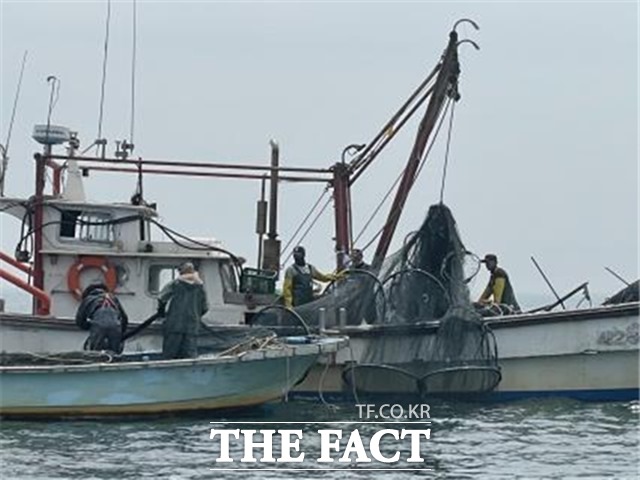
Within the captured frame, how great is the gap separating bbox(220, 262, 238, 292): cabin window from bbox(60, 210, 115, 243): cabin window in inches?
59.1

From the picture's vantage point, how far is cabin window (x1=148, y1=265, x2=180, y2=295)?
19.2 m

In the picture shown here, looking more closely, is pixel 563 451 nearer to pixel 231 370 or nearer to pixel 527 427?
pixel 527 427

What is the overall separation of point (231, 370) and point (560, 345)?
3.88 m

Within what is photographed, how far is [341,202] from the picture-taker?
20.3m

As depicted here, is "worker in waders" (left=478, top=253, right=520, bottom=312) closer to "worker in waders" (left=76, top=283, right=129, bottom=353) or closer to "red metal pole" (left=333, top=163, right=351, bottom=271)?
"red metal pole" (left=333, top=163, right=351, bottom=271)

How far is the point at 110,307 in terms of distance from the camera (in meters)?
16.6

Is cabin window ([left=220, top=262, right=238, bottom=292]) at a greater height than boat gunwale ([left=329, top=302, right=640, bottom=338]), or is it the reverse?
cabin window ([left=220, top=262, right=238, bottom=292])

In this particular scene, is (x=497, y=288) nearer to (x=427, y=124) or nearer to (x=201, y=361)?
(x=427, y=124)

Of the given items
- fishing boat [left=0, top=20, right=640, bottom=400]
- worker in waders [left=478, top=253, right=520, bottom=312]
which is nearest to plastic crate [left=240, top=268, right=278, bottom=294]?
fishing boat [left=0, top=20, right=640, bottom=400]

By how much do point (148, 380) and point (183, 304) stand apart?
949mm

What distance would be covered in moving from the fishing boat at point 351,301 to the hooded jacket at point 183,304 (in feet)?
4.98

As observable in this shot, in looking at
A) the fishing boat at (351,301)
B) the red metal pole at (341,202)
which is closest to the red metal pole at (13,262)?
the fishing boat at (351,301)

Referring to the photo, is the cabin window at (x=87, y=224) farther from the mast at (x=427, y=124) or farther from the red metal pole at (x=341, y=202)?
the mast at (x=427, y=124)

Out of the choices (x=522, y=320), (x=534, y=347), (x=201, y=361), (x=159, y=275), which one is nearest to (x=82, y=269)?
(x=159, y=275)
